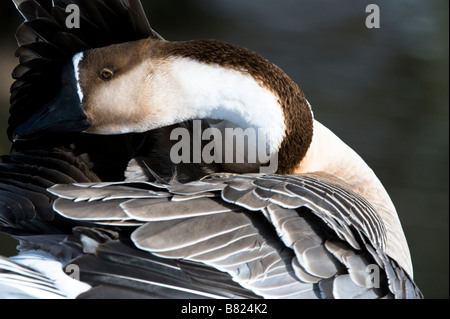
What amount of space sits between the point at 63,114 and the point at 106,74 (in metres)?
0.20

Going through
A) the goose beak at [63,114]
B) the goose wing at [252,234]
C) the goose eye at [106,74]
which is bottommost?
the goose wing at [252,234]

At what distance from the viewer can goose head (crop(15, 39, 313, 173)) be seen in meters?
1.83

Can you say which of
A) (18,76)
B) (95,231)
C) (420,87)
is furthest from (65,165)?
(420,87)

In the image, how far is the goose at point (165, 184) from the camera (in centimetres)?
145

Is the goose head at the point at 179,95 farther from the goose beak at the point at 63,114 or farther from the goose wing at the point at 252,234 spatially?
the goose wing at the point at 252,234

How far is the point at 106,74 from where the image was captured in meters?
1.93

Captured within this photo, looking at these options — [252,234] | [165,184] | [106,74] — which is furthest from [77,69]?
[252,234]

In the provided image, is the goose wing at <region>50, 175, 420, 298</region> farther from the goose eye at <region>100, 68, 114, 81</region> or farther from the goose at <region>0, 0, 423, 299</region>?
the goose eye at <region>100, 68, 114, 81</region>

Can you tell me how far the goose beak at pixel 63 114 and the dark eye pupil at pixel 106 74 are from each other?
10 cm

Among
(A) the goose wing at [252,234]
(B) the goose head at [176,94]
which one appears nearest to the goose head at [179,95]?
(B) the goose head at [176,94]

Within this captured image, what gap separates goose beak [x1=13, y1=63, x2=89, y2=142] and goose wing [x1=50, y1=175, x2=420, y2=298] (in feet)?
1.40

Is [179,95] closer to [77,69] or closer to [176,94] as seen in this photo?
[176,94]
